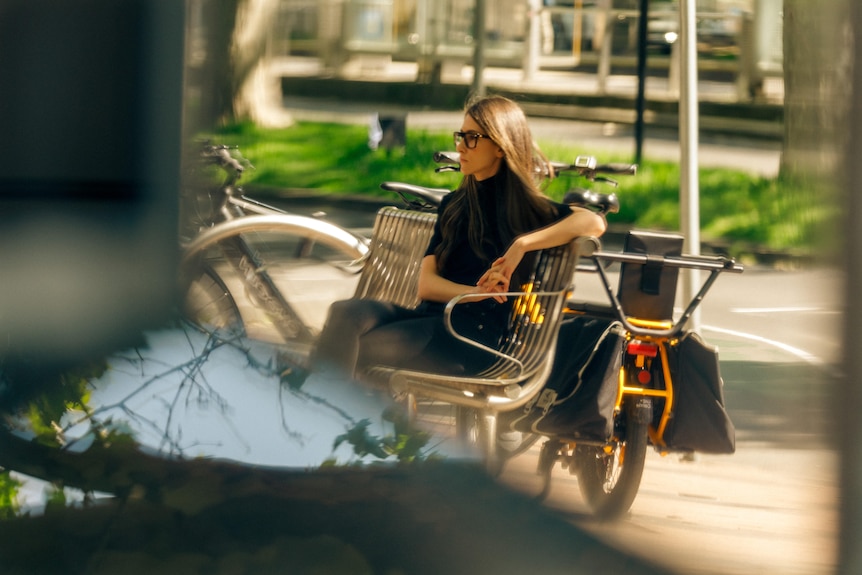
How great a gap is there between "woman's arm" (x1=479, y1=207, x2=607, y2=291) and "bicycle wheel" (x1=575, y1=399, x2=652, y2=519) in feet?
1.36

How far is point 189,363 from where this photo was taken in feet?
6.23

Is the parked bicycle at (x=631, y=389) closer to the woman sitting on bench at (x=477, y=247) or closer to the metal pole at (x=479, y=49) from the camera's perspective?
the woman sitting on bench at (x=477, y=247)

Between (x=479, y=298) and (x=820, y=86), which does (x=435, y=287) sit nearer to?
(x=479, y=298)

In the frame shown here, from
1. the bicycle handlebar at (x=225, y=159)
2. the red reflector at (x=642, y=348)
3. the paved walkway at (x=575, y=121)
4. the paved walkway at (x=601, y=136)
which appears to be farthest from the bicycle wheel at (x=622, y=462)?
the paved walkway at (x=601, y=136)

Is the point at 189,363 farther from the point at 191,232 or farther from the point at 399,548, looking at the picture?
the point at 399,548

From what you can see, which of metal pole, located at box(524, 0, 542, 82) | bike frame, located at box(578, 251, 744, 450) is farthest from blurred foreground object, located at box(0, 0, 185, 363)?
metal pole, located at box(524, 0, 542, 82)

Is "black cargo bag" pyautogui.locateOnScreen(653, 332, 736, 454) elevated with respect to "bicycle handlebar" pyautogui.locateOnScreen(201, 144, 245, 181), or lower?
lower

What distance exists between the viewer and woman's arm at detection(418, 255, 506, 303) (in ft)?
9.16

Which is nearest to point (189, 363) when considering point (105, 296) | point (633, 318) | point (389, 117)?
point (105, 296)

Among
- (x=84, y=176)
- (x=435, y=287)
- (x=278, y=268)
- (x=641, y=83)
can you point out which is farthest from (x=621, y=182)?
(x=84, y=176)

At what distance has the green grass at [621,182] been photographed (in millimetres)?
1565

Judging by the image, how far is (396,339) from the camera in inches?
106

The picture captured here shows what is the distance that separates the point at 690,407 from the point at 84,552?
1392 millimetres

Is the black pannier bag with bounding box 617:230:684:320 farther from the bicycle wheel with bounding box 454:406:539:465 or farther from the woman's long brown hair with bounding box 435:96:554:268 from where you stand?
the bicycle wheel with bounding box 454:406:539:465
